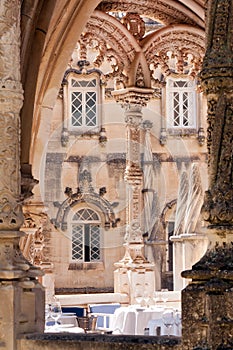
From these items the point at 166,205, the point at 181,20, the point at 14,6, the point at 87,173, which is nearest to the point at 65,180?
the point at 87,173

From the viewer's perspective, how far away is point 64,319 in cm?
1346

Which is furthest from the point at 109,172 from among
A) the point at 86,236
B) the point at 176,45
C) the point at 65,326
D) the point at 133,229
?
the point at 65,326

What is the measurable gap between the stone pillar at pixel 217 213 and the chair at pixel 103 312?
30.8 ft

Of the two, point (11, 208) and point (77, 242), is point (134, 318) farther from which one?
point (77, 242)

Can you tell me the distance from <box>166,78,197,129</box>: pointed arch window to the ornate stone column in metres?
13.2

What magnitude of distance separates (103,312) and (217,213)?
393 inches

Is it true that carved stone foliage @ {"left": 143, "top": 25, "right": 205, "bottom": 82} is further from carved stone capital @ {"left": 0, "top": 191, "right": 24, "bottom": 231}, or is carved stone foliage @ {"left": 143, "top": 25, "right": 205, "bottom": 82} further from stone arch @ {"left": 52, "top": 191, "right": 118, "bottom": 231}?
stone arch @ {"left": 52, "top": 191, "right": 118, "bottom": 231}

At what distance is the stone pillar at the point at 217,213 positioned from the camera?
5578 millimetres

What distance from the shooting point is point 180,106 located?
29.1m

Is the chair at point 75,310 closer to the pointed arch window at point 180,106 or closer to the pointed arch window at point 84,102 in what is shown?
the pointed arch window at point 84,102

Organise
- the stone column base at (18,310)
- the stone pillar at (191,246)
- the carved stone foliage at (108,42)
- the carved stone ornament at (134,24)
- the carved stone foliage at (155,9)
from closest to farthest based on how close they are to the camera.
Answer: the stone column base at (18,310) → the stone pillar at (191,246) → the carved stone foliage at (108,42) → the carved stone foliage at (155,9) → the carved stone ornament at (134,24)

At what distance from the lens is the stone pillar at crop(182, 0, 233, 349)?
5.58 meters

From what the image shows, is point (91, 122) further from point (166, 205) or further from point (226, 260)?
point (226, 260)

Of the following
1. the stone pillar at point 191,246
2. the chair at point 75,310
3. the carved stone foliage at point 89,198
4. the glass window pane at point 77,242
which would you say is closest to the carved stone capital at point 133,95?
the stone pillar at point 191,246
